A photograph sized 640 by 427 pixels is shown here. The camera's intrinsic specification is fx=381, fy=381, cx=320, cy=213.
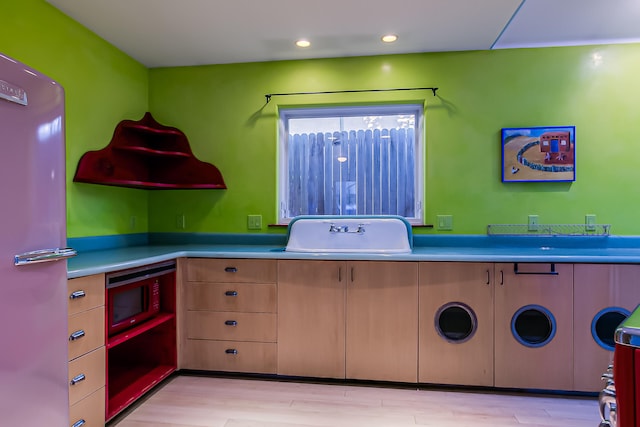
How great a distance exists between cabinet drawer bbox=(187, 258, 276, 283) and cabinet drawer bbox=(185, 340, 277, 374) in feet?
1.36

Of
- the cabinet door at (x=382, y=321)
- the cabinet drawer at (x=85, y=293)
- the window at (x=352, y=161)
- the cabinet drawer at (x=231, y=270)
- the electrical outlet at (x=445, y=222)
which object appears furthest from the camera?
the window at (x=352, y=161)

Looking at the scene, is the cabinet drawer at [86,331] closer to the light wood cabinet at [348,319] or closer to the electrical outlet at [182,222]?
the light wood cabinet at [348,319]

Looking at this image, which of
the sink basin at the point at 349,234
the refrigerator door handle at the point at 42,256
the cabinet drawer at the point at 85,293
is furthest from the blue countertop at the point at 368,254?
the refrigerator door handle at the point at 42,256

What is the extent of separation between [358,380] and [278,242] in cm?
116

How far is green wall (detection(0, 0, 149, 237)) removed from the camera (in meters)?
2.07

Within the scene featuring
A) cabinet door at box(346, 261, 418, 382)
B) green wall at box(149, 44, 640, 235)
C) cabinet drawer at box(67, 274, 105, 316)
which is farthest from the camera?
green wall at box(149, 44, 640, 235)

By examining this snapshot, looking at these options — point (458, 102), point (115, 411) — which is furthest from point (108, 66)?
point (458, 102)

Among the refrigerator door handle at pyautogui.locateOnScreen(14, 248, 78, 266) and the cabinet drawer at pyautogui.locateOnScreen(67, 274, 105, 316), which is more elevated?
the refrigerator door handle at pyautogui.locateOnScreen(14, 248, 78, 266)

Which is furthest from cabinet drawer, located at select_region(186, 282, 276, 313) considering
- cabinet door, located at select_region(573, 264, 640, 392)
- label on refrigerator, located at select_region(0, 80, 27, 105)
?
cabinet door, located at select_region(573, 264, 640, 392)

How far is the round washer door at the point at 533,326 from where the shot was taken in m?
2.22

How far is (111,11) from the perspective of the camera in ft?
7.41

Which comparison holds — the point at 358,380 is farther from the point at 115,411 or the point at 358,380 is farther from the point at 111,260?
the point at 111,260

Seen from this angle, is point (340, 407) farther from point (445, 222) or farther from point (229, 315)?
point (445, 222)

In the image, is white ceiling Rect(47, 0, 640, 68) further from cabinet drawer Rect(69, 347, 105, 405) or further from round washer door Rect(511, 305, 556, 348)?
cabinet drawer Rect(69, 347, 105, 405)
